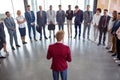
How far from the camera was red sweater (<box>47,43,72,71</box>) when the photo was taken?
263 centimetres

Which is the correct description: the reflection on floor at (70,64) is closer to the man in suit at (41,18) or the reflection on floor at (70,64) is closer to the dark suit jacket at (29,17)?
the man in suit at (41,18)

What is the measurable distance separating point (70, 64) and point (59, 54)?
2199mm

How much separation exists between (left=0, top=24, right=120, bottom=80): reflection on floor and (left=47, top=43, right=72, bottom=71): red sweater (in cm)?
139

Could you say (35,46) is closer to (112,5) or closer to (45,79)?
(45,79)

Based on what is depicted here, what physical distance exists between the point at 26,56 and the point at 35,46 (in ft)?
3.02

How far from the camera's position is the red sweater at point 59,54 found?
263 cm

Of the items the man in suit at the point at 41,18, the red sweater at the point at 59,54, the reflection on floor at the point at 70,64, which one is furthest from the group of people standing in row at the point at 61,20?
Result: the red sweater at the point at 59,54

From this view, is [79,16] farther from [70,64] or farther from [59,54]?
[59,54]

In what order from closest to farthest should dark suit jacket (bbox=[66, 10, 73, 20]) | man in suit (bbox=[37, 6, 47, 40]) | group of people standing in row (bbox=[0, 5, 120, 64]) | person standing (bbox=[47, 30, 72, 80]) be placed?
person standing (bbox=[47, 30, 72, 80]) < group of people standing in row (bbox=[0, 5, 120, 64]) < man in suit (bbox=[37, 6, 47, 40]) < dark suit jacket (bbox=[66, 10, 73, 20])

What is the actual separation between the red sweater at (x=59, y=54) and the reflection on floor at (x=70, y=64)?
1.39m

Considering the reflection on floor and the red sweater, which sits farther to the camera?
the reflection on floor

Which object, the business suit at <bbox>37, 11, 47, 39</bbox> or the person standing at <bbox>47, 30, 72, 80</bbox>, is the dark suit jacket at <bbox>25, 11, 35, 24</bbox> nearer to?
the business suit at <bbox>37, 11, 47, 39</bbox>

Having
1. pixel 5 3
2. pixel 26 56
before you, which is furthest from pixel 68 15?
pixel 5 3

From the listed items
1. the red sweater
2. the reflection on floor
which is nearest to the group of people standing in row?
the reflection on floor
